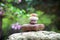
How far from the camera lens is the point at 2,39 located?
361 centimetres

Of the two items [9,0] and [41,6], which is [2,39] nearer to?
[9,0]

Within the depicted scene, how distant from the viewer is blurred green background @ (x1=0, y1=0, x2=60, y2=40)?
3.87 m

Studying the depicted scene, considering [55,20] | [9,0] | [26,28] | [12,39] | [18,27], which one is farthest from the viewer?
[55,20]

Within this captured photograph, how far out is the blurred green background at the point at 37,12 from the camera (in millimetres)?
3867

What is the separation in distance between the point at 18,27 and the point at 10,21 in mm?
564

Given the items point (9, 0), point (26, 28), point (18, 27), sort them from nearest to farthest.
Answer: point (26, 28)
point (18, 27)
point (9, 0)

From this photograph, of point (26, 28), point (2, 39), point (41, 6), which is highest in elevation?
point (41, 6)

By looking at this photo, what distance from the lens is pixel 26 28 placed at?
3.04m

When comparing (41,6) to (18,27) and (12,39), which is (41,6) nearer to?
(18,27)

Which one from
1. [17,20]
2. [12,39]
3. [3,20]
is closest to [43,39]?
[12,39]

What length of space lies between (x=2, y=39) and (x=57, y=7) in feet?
6.36

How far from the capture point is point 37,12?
185 inches

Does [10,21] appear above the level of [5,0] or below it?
below

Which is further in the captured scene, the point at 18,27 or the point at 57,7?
the point at 57,7
